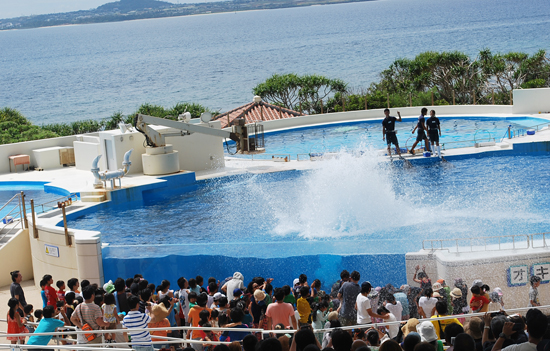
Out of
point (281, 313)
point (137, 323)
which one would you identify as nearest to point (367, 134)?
point (281, 313)

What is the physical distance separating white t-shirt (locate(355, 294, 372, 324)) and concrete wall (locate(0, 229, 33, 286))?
8.39m

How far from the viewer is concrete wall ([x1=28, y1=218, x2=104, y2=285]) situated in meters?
11.2

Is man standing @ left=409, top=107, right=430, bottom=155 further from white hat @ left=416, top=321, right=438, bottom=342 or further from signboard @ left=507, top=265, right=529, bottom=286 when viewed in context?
white hat @ left=416, top=321, right=438, bottom=342

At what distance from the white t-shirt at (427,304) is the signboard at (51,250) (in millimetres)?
7332

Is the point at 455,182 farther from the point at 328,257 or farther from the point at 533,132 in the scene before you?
the point at 328,257

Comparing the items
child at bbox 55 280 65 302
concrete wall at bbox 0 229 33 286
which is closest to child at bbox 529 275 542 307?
child at bbox 55 280 65 302

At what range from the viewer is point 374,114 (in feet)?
88.4

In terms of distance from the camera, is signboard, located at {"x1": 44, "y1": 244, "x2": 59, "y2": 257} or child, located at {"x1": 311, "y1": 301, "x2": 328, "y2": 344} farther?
signboard, located at {"x1": 44, "y1": 244, "x2": 59, "y2": 257}

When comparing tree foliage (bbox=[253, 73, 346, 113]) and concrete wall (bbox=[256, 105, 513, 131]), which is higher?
tree foliage (bbox=[253, 73, 346, 113])

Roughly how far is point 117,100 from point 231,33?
10043 cm

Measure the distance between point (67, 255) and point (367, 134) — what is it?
14.7 metres

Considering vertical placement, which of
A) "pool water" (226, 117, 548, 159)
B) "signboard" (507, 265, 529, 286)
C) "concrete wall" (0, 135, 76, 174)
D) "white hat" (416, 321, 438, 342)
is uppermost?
"concrete wall" (0, 135, 76, 174)

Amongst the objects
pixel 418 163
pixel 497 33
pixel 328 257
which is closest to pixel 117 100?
pixel 497 33

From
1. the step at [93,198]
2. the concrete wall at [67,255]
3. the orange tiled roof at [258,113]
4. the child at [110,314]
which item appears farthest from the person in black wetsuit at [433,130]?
the child at [110,314]
